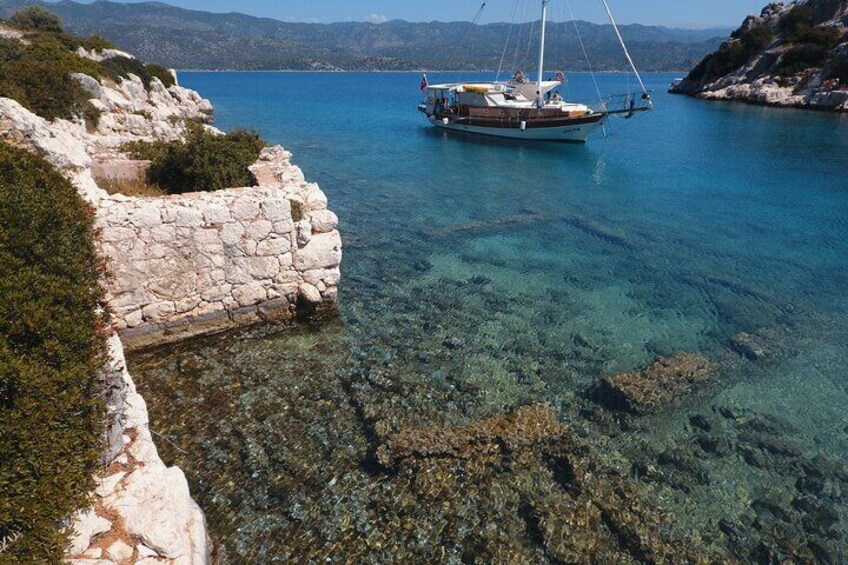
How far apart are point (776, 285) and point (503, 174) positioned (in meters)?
17.3

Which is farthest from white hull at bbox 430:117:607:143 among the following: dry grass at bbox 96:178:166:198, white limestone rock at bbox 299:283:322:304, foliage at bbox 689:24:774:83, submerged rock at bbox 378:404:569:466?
foliage at bbox 689:24:774:83

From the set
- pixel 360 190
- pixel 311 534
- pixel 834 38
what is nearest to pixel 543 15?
pixel 360 190

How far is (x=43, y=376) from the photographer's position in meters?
4.49

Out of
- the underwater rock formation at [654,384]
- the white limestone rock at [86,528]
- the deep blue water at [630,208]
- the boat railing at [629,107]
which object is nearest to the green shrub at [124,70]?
the deep blue water at [630,208]

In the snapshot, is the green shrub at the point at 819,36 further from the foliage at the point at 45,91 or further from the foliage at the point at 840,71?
the foliage at the point at 45,91

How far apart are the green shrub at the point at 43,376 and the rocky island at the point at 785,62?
72715mm

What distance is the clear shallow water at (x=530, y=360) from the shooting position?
23.0 ft

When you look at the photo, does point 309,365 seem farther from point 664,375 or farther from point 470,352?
point 664,375

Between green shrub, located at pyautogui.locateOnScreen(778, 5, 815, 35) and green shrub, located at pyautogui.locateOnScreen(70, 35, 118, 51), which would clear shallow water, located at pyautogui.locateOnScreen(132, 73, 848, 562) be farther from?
green shrub, located at pyautogui.locateOnScreen(778, 5, 815, 35)

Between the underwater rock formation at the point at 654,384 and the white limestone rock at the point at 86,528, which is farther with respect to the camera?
the underwater rock formation at the point at 654,384

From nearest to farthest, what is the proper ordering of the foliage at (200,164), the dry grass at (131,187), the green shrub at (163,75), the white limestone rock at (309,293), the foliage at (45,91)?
the white limestone rock at (309,293), the dry grass at (131,187), the foliage at (200,164), the foliage at (45,91), the green shrub at (163,75)

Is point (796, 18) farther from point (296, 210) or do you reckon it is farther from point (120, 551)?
point (120, 551)

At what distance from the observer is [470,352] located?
10.7 meters

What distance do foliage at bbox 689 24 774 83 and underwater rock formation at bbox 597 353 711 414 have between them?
3746 inches
